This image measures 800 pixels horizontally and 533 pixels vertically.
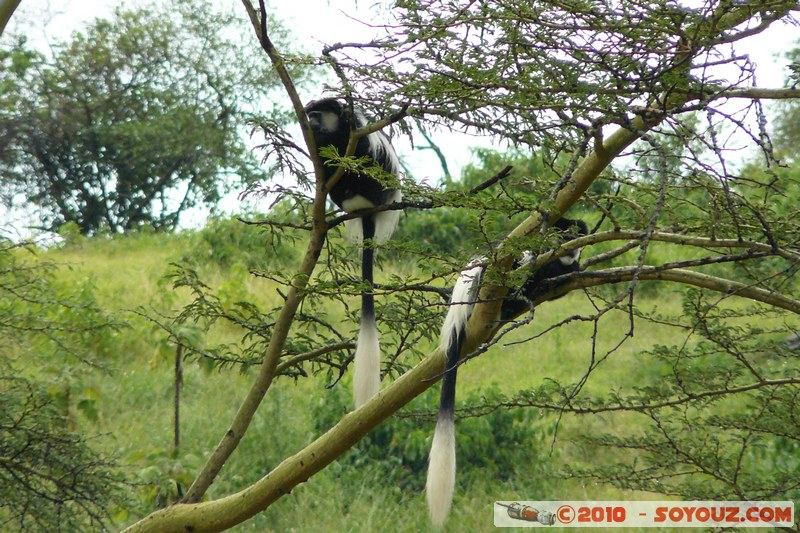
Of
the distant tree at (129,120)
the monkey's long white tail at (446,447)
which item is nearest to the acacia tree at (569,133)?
the monkey's long white tail at (446,447)

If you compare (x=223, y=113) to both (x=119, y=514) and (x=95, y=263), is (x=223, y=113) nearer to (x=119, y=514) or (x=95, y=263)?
(x=95, y=263)

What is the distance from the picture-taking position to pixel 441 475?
2158 millimetres

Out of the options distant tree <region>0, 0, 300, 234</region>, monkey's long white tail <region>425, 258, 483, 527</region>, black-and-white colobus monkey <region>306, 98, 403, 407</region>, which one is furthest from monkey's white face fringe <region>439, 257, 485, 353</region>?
distant tree <region>0, 0, 300, 234</region>

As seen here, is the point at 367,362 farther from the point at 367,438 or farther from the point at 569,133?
the point at 367,438

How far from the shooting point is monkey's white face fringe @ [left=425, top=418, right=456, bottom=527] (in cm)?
212

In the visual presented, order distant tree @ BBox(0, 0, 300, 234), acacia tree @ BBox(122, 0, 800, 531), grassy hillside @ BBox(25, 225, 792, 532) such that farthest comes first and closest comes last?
distant tree @ BBox(0, 0, 300, 234) < grassy hillside @ BBox(25, 225, 792, 532) < acacia tree @ BBox(122, 0, 800, 531)

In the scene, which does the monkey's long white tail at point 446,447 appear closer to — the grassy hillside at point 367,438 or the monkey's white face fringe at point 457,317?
the monkey's white face fringe at point 457,317

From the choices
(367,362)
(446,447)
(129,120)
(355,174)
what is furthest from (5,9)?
(129,120)

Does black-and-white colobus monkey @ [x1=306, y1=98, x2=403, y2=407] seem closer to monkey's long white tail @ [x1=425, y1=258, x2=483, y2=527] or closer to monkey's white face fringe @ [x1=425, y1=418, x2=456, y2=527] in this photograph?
monkey's long white tail @ [x1=425, y1=258, x2=483, y2=527]

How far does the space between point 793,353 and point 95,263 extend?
7.68 m

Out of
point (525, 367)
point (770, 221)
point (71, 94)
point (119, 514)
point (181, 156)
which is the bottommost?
point (119, 514)

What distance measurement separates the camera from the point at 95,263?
8.75 m

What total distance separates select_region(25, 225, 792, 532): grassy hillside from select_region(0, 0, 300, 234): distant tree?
772cm

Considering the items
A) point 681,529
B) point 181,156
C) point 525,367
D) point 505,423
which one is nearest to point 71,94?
point 181,156
